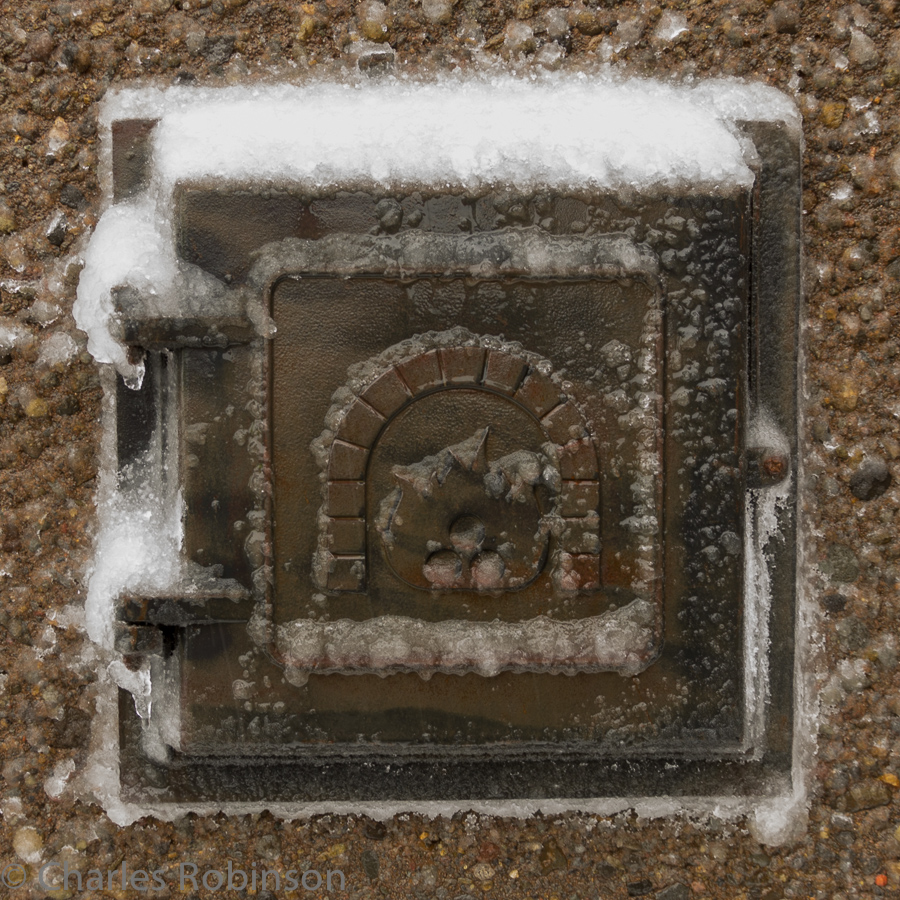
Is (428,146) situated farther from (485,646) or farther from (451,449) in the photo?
(485,646)

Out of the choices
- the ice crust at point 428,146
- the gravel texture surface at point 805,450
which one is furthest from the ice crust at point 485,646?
the ice crust at point 428,146

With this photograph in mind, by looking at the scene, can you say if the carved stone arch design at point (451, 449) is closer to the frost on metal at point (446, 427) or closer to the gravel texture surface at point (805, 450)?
the frost on metal at point (446, 427)

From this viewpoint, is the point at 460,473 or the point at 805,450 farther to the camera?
the point at 805,450

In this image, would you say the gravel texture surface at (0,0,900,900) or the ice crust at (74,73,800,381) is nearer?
the ice crust at (74,73,800,381)

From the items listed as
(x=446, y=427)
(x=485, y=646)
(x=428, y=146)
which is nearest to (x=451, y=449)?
(x=446, y=427)

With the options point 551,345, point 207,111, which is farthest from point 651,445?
point 207,111

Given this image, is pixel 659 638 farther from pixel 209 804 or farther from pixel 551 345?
pixel 209 804

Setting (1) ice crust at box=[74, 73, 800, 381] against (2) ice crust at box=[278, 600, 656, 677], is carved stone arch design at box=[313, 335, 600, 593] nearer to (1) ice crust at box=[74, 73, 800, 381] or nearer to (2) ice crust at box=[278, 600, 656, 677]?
(2) ice crust at box=[278, 600, 656, 677]

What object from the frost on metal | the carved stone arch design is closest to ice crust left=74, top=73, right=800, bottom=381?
the frost on metal
